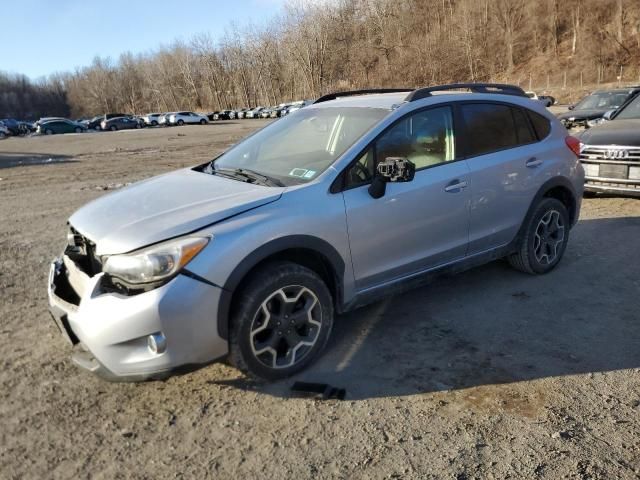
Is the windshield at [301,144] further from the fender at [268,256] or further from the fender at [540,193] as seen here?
the fender at [540,193]

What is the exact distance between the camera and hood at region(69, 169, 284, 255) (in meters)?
2.96

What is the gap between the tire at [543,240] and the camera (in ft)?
15.6

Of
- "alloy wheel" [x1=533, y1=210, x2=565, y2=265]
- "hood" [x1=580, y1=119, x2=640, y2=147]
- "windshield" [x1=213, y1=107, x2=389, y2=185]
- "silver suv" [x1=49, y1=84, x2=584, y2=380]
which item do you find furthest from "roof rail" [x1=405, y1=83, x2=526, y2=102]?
"hood" [x1=580, y1=119, x2=640, y2=147]

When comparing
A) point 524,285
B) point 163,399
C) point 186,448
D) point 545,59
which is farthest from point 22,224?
point 545,59

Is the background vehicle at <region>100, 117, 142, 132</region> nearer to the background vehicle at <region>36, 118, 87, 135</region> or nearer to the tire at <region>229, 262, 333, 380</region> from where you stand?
the background vehicle at <region>36, 118, 87, 135</region>

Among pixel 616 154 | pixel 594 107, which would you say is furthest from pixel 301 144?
pixel 594 107

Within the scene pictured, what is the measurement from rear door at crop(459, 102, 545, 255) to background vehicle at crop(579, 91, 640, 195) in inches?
124

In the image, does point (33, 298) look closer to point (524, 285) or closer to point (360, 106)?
point (360, 106)

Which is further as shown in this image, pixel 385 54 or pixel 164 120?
pixel 385 54

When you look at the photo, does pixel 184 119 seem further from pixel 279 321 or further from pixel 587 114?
pixel 279 321

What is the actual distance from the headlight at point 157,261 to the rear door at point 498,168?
7.65 feet

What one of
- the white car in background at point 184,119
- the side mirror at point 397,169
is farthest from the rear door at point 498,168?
the white car in background at point 184,119

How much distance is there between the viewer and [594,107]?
15.2 meters

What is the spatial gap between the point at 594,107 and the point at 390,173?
14.4 meters
